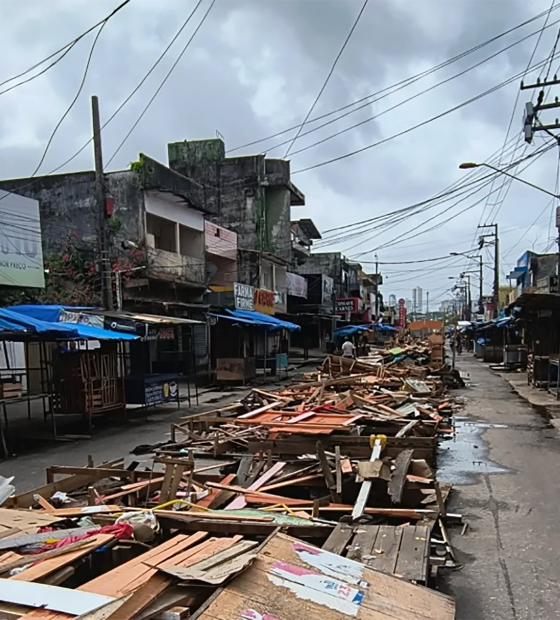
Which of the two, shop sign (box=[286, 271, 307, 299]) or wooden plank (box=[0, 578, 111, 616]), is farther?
shop sign (box=[286, 271, 307, 299])

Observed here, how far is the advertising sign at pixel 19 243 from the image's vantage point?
15766 mm

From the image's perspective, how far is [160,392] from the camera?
1464cm

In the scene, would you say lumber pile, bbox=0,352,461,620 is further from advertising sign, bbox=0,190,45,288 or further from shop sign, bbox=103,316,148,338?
advertising sign, bbox=0,190,45,288

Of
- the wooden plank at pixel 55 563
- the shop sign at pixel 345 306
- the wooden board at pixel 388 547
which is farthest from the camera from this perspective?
the shop sign at pixel 345 306

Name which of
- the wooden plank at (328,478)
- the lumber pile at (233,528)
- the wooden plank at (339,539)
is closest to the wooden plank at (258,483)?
the lumber pile at (233,528)

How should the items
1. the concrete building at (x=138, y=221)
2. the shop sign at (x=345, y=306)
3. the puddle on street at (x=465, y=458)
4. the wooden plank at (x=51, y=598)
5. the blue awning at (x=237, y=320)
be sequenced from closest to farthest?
the wooden plank at (x=51, y=598) < the puddle on street at (x=465, y=458) < the blue awning at (x=237, y=320) < the concrete building at (x=138, y=221) < the shop sign at (x=345, y=306)

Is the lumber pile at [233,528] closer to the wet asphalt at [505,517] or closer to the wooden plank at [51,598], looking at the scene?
the wooden plank at [51,598]

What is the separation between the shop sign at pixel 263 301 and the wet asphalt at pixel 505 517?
1692cm

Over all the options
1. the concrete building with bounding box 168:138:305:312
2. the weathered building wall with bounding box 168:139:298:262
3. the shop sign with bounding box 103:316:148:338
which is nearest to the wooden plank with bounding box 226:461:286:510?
the shop sign with bounding box 103:316:148:338

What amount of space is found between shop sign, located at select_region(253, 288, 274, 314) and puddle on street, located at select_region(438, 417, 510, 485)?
17.4 meters

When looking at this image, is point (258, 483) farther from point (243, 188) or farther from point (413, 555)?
point (243, 188)

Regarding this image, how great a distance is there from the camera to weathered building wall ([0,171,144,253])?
72.7 feet

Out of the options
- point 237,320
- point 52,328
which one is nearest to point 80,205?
point 237,320

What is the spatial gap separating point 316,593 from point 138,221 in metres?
20.2
